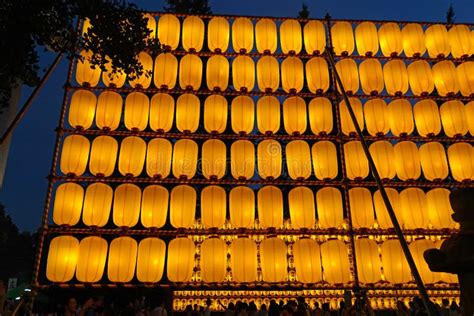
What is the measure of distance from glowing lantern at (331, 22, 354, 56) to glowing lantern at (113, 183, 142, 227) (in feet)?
18.1

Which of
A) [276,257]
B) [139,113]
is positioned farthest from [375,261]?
[139,113]

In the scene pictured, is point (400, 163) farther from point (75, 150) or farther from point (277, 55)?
point (75, 150)

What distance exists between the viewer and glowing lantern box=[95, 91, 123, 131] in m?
8.05

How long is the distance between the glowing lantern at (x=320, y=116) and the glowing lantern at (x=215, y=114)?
184cm

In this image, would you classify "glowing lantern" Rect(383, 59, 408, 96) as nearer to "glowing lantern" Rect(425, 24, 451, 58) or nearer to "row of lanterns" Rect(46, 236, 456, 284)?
"glowing lantern" Rect(425, 24, 451, 58)

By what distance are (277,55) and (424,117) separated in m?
3.47

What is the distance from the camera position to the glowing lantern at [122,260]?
7000 mm

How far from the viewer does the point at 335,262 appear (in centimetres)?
737

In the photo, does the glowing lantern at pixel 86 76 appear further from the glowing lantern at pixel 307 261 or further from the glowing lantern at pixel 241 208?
the glowing lantern at pixel 307 261

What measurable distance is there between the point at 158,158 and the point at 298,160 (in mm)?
2788

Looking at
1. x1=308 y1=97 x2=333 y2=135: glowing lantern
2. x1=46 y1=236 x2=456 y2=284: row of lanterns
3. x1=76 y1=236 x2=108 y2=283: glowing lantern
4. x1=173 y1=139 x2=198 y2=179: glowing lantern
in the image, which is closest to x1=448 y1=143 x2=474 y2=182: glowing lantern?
x1=46 y1=236 x2=456 y2=284: row of lanterns

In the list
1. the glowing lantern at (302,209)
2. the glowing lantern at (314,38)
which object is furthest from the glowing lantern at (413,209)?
the glowing lantern at (314,38)

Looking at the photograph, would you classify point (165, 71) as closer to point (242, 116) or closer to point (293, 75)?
point (242, 116)

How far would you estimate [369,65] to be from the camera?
9023 mm
